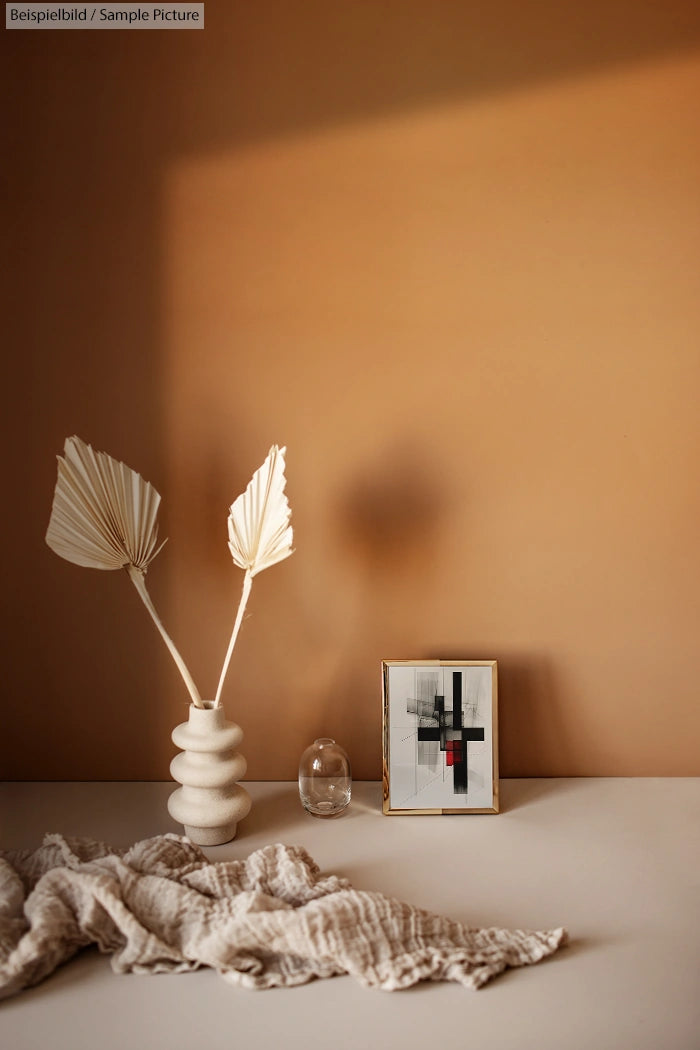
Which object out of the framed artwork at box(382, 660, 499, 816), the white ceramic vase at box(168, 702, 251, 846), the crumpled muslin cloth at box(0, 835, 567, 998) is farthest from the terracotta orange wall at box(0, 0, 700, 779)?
the crumpled muslin cloth at box(0, 835, 567, 998)

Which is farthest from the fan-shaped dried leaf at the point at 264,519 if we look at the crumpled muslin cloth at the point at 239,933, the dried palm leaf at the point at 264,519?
the crumpled muslin cloth at the point at 239,933

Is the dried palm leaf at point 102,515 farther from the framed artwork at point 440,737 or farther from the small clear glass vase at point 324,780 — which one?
the framed artwork at point 440,737

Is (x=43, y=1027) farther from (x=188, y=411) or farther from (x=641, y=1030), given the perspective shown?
(x=188, y=411)

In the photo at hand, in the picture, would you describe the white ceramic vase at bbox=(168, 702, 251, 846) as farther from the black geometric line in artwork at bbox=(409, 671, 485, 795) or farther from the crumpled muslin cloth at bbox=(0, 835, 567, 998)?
the black geometric line in artwork at bbox=(409, 671, 485, 795)

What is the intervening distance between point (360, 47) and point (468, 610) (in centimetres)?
90

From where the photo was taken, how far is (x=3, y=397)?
54.8 inches

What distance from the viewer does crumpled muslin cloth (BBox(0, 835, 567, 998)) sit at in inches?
35.9

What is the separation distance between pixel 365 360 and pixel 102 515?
0.48 metres

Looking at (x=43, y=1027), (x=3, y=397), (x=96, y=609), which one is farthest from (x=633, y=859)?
(x=3, y=397)

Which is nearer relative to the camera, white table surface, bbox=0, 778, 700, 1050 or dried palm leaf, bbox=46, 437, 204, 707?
white table surface, bbox=0, 778, 700, 1050

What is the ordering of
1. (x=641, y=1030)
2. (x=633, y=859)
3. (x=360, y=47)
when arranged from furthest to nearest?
1. (x=360, y=47)
2. (x=633, y=859)
3. (x=641, y=1030)

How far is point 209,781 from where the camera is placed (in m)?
1.21

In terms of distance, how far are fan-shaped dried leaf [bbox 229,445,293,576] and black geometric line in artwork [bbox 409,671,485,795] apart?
336mm

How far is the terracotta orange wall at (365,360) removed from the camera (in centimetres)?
136
